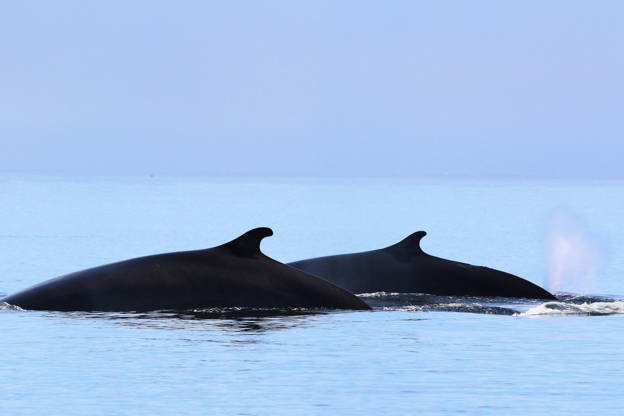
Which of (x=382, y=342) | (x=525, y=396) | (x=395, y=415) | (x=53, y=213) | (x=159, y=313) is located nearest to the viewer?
(x=395, y=415)

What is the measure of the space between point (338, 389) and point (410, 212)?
10523cm

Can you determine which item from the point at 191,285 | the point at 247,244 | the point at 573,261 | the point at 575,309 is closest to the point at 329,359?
the point at 247,244

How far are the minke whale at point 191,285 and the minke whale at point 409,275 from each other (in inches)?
199

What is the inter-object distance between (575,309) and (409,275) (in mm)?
3663

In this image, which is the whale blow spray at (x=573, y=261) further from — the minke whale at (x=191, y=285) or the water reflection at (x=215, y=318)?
the water reflection at (x=215, y=318)

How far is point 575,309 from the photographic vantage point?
2841 cm

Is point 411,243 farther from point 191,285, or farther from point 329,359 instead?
point 329,359

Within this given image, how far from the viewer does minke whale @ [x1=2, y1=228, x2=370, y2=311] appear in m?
25.1

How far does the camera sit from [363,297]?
29.2m

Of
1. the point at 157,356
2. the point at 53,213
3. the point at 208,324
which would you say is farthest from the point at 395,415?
the point at 53,213

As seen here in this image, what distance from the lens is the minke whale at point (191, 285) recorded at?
987 inches

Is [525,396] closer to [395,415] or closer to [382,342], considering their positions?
[395,415]

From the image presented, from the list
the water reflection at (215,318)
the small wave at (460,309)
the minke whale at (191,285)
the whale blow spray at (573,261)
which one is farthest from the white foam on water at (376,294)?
the whale blow spray at (573,261)

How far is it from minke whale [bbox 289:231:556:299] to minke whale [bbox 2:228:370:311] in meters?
5.06
